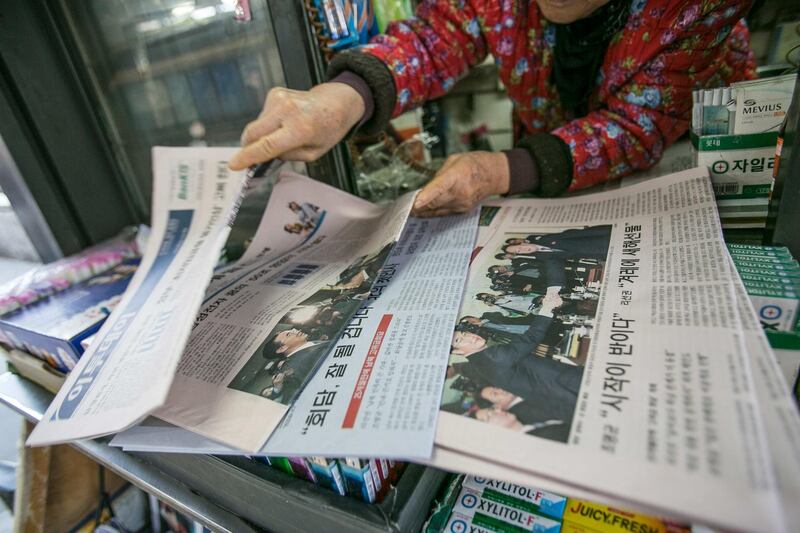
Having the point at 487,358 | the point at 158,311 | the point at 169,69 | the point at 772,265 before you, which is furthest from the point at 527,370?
the point at 169,69

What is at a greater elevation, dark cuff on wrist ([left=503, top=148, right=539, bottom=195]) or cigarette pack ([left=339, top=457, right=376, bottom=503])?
dark cuff on wrist ([left=503, top=148, right=539, bottom=195])

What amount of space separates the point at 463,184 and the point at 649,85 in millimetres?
306

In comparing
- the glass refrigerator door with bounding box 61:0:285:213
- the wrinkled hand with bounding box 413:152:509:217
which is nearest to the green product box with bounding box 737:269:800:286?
the wrinkled hand with bounding box 413:152:509:217

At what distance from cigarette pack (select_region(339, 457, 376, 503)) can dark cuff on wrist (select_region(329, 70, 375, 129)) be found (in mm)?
544

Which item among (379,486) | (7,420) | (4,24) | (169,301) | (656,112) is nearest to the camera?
(379,486)

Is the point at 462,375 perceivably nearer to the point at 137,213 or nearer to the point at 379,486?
the point at 379,486

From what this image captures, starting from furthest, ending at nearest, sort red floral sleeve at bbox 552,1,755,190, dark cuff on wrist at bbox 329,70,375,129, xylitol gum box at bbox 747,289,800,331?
dark cuff on wrist at bbox 329,70,375,129 → red floral sleeve at bbox 552,1,755,190 → xylitol gum box at bbox 747,289,800,331

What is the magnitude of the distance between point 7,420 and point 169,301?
0.85m

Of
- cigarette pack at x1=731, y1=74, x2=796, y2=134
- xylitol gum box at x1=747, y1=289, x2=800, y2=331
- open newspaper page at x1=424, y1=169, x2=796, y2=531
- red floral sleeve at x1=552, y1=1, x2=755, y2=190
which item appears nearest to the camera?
open newspaper page at x1=424, y1=169, x2=796, y2=531

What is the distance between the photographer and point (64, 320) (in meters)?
0.59

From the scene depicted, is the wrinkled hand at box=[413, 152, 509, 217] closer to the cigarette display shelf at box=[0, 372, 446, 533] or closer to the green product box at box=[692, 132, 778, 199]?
the green product box at box=[692, 132, 778, 199]

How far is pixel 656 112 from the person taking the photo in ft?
1.99

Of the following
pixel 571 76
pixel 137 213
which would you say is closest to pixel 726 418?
pixel 571 76

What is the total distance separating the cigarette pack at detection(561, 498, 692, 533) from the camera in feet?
1.14
